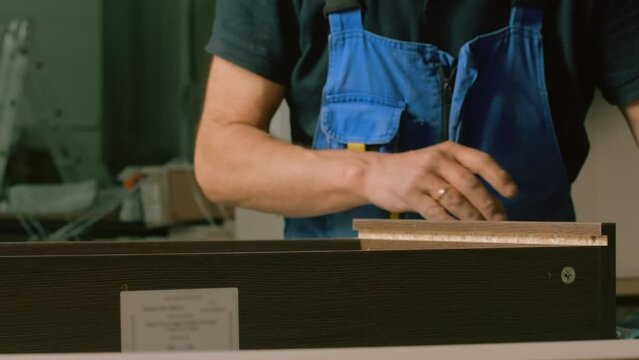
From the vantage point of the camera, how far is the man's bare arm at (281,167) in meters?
1.01

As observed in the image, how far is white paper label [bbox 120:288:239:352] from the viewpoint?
0.58 m

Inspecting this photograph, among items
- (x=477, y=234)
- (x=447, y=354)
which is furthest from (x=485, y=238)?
(x=447, y=354)

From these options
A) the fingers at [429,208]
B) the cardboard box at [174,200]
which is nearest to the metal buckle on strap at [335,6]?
the fingers at [429,208]

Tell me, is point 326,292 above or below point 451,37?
below

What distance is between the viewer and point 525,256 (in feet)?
1.95

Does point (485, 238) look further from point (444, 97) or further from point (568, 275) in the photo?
point (444, 97)

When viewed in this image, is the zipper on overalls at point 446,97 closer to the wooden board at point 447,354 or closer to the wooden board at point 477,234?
the wooden board at point 477,234

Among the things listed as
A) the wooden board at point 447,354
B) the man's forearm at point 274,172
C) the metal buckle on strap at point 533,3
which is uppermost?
the metal buckle on strap at point 533,3

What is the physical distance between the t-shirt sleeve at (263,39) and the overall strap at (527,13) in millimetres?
321

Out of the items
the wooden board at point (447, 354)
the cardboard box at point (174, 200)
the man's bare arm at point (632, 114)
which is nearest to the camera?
the wooden board at point (447, 354)

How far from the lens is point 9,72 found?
240 centimetres

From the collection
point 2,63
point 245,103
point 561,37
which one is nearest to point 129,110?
point 2,63

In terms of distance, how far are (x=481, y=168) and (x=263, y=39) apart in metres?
0.44

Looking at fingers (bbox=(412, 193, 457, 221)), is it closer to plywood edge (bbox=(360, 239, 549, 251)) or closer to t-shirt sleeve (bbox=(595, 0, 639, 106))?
plywood edge (bbox=(360, 239, 549, 251))
